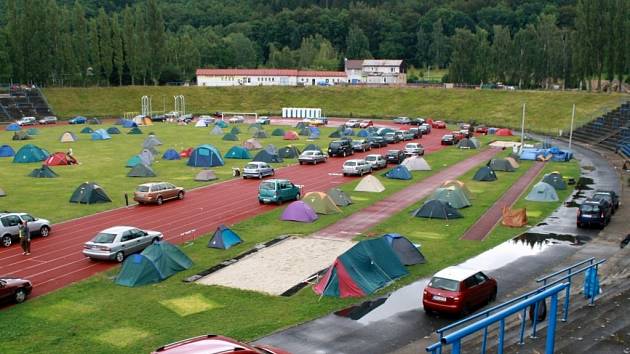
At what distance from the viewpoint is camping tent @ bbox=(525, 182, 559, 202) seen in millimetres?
38219

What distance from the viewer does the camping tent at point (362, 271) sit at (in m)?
21.1

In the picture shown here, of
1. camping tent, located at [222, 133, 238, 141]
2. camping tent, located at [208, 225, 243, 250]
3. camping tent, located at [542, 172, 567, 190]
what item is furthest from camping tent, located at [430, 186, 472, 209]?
camping tent, located at [222, 133, 238, 141]

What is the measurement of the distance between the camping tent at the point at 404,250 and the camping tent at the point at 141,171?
87.6ft

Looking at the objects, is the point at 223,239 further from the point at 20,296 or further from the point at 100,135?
the point at 100,135

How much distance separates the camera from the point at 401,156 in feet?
181

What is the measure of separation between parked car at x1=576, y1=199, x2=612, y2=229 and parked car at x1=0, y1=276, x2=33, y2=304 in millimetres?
25345

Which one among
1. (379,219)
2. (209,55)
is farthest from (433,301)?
(209,55)

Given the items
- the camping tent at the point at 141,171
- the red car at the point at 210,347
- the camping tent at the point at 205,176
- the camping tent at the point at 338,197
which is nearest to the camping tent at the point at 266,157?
the camping tent at the point at 205,176

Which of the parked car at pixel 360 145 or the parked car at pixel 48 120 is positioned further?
the parked car at pixel 48 120

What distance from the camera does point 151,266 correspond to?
22578 mm

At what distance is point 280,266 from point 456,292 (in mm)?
7999

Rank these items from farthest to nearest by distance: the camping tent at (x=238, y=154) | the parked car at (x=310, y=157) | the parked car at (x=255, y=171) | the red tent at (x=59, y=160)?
the camping tent at (x=238, y=154) → the parked car at (x=310, y=157) → the red tent at (x=59, y=160) → the parked car at (x=255, y=171)

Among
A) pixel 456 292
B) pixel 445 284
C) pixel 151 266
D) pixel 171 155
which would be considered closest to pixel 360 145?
pixel 171 155

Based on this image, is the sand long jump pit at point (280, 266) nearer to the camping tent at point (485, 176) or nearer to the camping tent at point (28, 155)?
the camping tent at point (485, 176)
